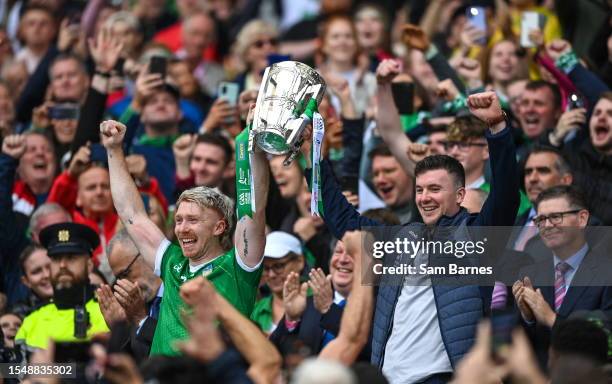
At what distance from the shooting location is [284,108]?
9602 mm

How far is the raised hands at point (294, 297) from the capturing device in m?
11.0

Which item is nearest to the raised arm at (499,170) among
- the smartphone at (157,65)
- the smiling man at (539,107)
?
the smiling man at (539,107)

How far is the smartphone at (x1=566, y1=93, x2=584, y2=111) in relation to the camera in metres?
12.7

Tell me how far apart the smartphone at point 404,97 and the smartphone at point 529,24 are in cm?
105

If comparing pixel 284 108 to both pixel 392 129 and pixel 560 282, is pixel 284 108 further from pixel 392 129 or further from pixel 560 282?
pixel 392 129

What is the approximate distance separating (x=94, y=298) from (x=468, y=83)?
13.2 ft

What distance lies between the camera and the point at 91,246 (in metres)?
12.1

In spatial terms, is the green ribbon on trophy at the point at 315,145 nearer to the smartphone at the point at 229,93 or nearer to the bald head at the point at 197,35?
the smartphone at the point at 229,93

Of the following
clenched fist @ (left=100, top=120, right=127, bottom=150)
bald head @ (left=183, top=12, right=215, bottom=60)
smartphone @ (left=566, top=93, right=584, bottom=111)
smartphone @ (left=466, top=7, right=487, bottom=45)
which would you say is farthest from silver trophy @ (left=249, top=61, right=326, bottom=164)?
bald head @ (left=183, top=12, right=215, bottom=60)

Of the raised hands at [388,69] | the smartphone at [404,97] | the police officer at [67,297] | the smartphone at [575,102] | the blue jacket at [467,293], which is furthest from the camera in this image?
the smartphone at [404,97]

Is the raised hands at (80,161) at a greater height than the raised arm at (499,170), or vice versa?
the raised hands at (80,161)

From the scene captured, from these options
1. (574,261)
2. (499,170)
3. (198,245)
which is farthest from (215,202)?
(574,261)

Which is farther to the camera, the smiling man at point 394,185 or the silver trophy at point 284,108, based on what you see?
the smiling man at point 394,185

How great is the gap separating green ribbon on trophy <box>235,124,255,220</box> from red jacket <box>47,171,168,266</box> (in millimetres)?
3303
